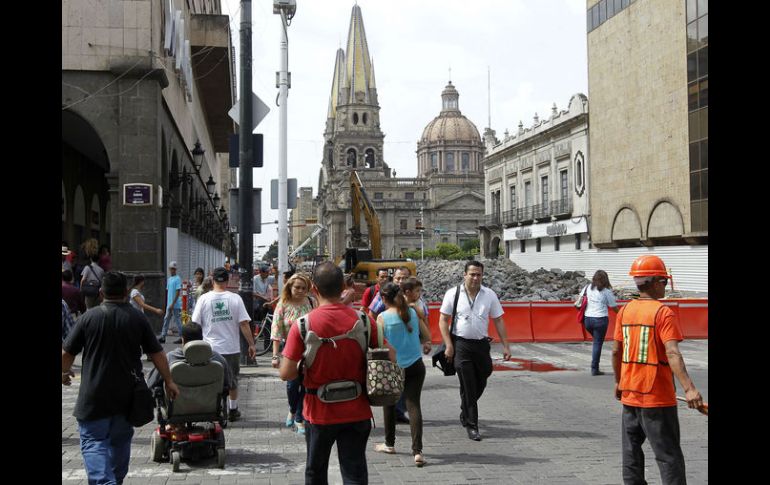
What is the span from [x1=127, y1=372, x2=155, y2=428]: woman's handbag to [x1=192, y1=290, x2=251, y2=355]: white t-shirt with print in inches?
136

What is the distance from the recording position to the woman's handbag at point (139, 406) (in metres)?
5.29

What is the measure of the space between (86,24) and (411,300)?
1133 centimetres

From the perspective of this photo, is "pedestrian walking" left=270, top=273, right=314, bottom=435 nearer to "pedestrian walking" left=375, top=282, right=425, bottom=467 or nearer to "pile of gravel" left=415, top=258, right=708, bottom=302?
"pedestrian walking" left=375, top=282, right=425, bottom=467

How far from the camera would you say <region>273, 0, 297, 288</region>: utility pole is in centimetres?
1673

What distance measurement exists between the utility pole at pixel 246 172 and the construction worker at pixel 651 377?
9.08m

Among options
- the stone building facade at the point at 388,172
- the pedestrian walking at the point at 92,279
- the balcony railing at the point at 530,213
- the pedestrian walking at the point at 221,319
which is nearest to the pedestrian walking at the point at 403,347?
the pedestrian walking at the point at 221,319

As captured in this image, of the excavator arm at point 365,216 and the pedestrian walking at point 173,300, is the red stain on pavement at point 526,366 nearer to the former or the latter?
the pedestrian walking at point 173,300

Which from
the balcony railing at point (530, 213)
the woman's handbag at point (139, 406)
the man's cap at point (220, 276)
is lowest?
the woman's handbag at point (139, 406)

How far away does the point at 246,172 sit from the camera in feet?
45.8

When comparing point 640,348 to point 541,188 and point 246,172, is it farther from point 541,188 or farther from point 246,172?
point 541,188

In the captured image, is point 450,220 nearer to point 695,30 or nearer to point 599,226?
point 599,226

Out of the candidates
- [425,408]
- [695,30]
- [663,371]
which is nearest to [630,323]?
[663,371]

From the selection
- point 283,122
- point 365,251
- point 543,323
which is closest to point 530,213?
point 365,251

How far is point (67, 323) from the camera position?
9133mm
